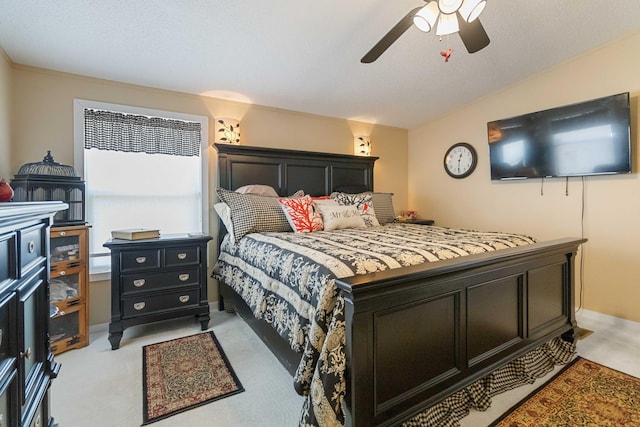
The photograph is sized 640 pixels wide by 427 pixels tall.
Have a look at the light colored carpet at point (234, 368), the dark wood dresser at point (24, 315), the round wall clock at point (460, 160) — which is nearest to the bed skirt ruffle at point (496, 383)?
the light colored carpet at point (234, 368)

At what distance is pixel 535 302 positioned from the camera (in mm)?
2047

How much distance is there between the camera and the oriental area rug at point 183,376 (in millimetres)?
1760

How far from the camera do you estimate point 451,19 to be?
1.82 meters

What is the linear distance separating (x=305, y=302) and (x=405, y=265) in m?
0.54

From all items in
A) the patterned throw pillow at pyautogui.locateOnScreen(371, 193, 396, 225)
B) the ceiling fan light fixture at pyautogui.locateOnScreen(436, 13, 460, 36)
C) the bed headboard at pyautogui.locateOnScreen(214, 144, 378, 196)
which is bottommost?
Result: the patterned throw pillow at pyautogui.locateOnScreen(371, 193, 396, 225)

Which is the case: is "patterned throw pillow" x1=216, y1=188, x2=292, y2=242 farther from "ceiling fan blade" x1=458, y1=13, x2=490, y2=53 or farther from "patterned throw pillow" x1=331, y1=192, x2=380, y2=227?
"ceiling fan blade" x1=458, y1=13, x2=490, y2=53

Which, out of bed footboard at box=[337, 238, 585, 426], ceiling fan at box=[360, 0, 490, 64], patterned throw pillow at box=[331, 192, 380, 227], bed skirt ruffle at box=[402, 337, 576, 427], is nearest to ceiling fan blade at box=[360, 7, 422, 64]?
ceiling fan at box=[360, 0, 490, 64]

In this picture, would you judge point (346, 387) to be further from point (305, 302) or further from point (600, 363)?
point (600, 363)

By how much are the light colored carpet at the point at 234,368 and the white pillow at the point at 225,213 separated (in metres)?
0.92

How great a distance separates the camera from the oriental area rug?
69.3 inches

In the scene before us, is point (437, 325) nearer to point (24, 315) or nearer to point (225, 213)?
point (24, 315)

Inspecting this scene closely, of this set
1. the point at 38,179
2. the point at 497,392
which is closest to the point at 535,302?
the point at 497,392

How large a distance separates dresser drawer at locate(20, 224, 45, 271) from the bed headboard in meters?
2.12

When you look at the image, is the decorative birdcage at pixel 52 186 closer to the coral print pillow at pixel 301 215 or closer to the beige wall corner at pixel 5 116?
the beige wall corner at pixel 5 116
